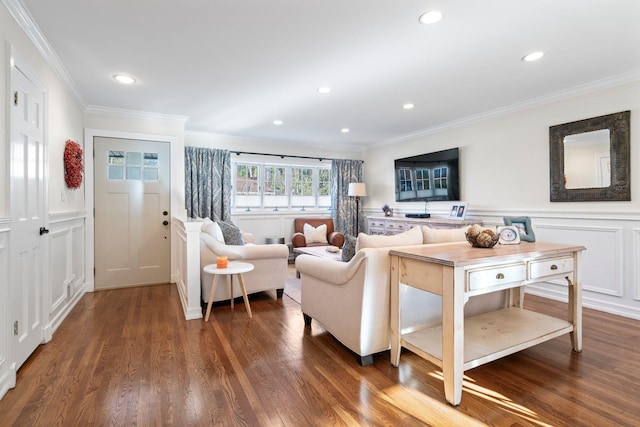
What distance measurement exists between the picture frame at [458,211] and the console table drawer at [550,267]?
2.45 meters

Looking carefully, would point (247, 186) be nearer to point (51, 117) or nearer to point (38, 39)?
point (51, 117)

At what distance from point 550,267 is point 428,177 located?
3.35 m

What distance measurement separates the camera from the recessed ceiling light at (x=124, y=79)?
320 centimetres

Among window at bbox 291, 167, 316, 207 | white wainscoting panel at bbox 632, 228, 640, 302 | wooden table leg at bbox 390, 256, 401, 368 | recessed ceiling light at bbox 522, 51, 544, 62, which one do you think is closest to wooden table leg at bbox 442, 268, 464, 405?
wooden table leg at bbox 390, 256, 401, 368

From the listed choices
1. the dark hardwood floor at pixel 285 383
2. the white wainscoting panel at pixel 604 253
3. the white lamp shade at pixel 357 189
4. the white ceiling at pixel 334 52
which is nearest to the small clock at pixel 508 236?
the dark hardwood floor at pixel 285 383

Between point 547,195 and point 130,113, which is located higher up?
point 130,113

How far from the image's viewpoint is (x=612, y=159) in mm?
3336

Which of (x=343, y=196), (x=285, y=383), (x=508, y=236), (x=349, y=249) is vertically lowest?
(x=285, y=383)

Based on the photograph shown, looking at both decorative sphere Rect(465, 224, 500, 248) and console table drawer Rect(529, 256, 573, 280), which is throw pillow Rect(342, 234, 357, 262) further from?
console table drawer Rect(529, 256, 573, 280)

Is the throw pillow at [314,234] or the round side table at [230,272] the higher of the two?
the throw pillow at [314,234]

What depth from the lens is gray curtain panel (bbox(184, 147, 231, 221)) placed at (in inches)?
214

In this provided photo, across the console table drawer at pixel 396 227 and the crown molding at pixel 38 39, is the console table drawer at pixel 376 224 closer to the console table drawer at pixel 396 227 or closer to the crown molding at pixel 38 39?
the console table drawer at pixel 396 227

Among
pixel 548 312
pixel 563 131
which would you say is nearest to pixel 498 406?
pixel 548 312

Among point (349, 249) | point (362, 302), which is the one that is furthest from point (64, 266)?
point (362, 302)
